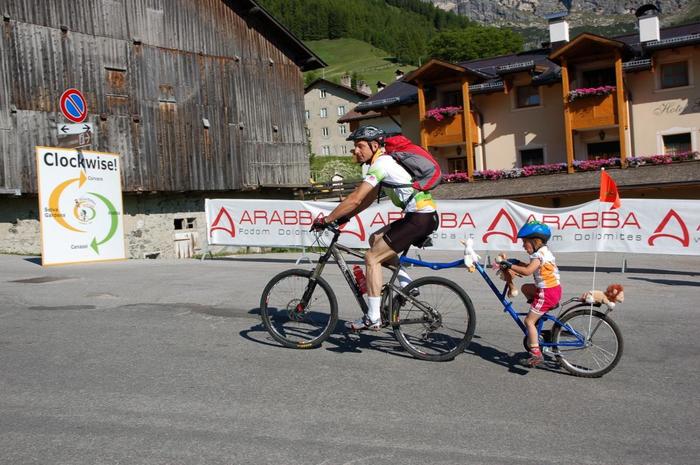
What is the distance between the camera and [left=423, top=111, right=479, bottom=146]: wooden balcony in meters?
36.6

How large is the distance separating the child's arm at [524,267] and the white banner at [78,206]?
484 inches

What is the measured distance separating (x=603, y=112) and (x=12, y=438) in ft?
107

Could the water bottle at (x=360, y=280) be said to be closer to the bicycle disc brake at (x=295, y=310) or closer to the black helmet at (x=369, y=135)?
the bicycle disc brake at (x=295, y=310)

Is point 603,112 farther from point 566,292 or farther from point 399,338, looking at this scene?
point 399,338

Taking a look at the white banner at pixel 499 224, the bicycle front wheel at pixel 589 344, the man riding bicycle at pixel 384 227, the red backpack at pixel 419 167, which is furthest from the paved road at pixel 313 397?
the white banner at pixel 499 224

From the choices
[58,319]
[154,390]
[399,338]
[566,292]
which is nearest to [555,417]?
[399,338]

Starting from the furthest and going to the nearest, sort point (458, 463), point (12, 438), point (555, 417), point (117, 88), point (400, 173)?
point (117, 88)
point (400, 173)
point (555, 417)
point (12, 438)
point (458, 463)

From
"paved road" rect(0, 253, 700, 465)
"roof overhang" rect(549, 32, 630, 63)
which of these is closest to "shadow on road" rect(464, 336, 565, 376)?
"paved road" rect(0, 253, 700, 465)

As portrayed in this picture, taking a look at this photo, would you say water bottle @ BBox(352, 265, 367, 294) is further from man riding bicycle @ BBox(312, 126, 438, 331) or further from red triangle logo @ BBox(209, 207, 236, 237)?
red triangle logo @ BBox(209, 207, 236, 237)

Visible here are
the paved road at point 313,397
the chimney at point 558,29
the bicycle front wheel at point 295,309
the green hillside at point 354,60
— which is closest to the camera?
the paved road at point 313,397

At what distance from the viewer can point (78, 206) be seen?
16953 millimetres

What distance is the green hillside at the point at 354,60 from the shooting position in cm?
16075

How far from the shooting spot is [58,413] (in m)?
5.16

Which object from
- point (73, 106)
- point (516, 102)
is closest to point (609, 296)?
point (73, 106)
